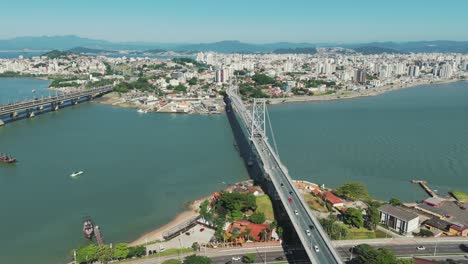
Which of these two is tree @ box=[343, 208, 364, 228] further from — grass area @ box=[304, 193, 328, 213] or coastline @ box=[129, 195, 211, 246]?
coastline @ box=[129, 195, 211, 246]

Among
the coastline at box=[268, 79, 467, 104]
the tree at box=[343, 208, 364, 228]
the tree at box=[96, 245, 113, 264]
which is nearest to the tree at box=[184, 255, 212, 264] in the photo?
the tree at box=[96, 245, 113, 264]

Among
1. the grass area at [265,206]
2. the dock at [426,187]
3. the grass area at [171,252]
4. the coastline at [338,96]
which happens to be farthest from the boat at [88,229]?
the coastline at [338,96]

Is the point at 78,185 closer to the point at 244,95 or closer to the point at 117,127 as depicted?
the point at 117,127

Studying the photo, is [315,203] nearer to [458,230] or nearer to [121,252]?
[458,230]

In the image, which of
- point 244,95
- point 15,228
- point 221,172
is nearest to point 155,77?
point 244,95

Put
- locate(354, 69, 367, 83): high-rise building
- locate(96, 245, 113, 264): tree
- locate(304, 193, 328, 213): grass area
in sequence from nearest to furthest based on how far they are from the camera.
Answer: locate(96, 245, 113, 264): tree < locate(304, 193, 328, 213): grass area < locate(354, 69, 367, 83): high-rise building

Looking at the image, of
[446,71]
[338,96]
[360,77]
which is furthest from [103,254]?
[446,71]
